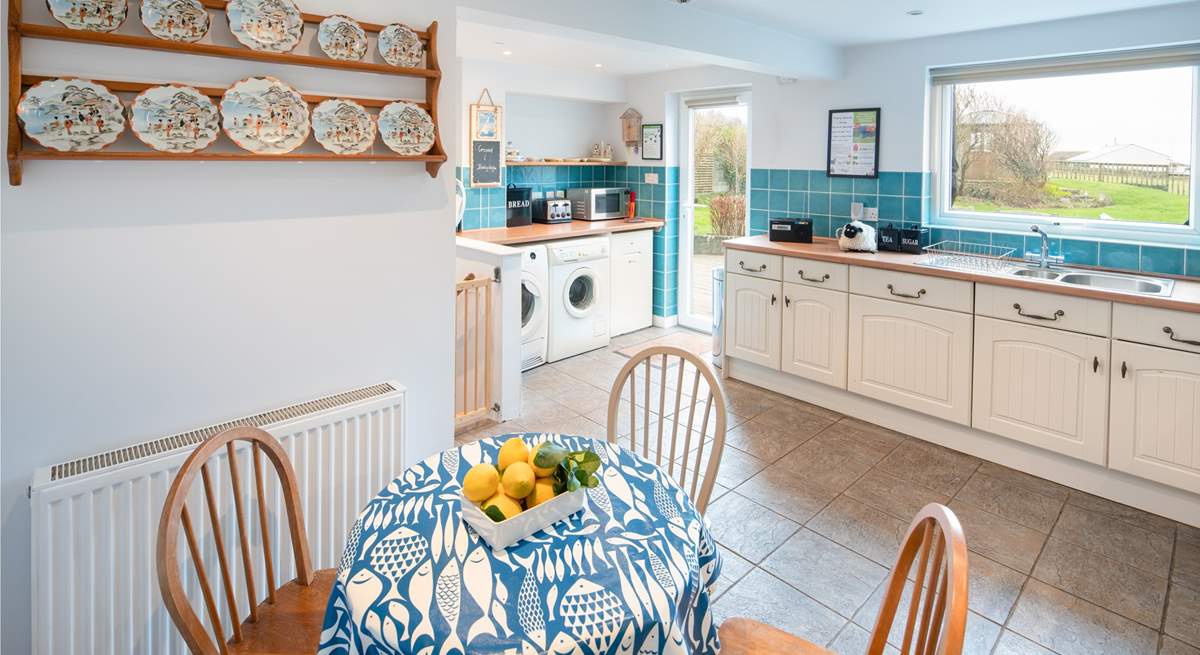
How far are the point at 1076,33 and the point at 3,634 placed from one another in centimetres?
475

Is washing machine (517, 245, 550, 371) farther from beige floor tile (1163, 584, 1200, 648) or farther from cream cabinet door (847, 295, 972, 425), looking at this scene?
beige floor tile (1163, 584, 1200, 648)

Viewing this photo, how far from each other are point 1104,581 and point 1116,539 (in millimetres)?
368

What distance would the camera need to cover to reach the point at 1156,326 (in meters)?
2.68

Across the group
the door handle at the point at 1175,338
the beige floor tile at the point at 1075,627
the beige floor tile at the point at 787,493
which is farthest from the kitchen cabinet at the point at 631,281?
the beige floor tile at the point at 1075,627

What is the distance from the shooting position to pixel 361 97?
7.34 ft

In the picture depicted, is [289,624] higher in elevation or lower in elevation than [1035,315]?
lower

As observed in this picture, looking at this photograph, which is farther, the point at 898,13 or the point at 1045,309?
the point at 898,13

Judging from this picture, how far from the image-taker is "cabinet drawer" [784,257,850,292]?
3762 mm

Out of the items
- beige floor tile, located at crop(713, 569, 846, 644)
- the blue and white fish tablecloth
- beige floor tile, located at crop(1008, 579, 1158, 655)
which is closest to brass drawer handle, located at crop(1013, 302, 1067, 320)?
beige floor tile, located at crop(1008, 579, 1158, 655)

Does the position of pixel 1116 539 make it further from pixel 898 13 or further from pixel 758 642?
pixel 898 13

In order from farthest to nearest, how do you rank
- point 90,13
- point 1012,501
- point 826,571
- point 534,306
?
1. point 534,306
2. point 1012,501
3. point 826,571
4. point 90,13

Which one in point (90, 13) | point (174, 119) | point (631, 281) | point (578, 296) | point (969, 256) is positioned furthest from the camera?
point (631, 281)

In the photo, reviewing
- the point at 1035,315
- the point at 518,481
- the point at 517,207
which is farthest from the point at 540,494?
the point at 517,207

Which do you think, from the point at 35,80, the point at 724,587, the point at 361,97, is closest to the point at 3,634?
the point at 35,80
